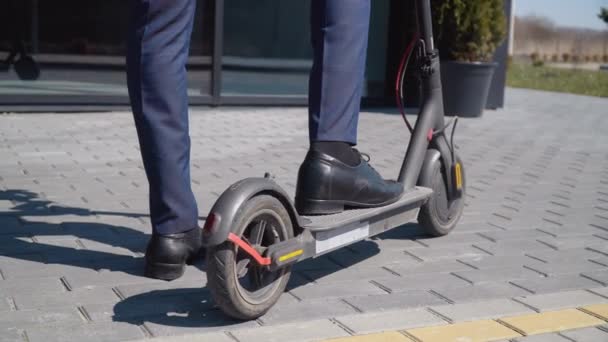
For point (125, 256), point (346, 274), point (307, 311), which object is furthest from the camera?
point (125, 256)

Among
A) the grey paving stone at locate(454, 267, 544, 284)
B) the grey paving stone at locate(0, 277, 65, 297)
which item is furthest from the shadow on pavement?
the grey paving stone at locate(454, 267, 544, 284)

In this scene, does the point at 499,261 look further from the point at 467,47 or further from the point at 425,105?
the point at 467,47

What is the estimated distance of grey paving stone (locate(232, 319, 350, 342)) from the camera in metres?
2.57

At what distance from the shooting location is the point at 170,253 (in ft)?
9.96

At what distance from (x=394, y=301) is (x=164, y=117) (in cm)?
99

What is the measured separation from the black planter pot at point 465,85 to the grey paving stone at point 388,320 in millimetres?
6498

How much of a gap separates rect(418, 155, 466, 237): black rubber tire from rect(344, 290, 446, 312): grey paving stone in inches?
29.1

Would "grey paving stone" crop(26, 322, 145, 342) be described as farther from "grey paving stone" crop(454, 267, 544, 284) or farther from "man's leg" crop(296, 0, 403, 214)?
"grey paving stone" crop(454, 267, 544, 284)

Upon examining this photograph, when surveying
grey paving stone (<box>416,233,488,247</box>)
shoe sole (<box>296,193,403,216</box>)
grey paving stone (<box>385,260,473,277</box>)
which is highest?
shoe sole (<box>296,193,403,216</box>)

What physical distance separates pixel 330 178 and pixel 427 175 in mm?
951

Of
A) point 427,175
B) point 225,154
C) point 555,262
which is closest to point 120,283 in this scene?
point 427,175

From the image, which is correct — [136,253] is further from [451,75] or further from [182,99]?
[451,75]

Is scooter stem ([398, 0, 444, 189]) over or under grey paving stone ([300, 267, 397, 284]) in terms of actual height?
over

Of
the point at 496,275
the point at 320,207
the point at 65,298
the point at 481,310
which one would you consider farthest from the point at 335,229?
the point at 65,298
